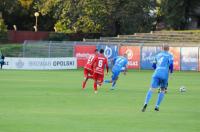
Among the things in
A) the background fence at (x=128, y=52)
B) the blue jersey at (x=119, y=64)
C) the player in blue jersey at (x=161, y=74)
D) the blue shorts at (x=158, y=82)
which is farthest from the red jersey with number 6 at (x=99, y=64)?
the background fence at (x=128, y=52)

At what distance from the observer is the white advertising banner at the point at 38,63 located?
53000 millimetres

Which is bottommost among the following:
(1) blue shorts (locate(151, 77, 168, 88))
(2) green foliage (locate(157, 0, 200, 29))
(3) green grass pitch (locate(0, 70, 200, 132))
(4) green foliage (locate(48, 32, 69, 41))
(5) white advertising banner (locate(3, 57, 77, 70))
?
(3) green grass pitch (locate(0, 70, 200, 132))

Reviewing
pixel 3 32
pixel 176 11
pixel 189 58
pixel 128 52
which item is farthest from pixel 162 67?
pixel 176 11

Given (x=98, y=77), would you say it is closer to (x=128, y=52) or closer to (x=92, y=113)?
(x=92, y=113)

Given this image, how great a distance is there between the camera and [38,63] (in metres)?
53.7

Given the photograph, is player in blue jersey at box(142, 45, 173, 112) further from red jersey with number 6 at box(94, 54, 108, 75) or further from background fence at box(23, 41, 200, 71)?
background fence at box(23, 41, 200, 71)

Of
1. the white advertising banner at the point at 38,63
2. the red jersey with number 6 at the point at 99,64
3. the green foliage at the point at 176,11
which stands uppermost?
the green foliage at the point at 176,11

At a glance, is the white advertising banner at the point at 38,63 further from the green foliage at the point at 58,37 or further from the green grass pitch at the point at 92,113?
the green foliage at the point at 58,37

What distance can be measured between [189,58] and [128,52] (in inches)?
223

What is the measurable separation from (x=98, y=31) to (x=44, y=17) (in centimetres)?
1529

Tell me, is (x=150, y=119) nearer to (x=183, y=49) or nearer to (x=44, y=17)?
(x=183, y=49)

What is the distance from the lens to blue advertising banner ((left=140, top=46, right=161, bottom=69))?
190ft

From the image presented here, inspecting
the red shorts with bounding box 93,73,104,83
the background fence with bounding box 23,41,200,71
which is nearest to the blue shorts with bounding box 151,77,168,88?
the red shorts with bounding box 93,73,104,83

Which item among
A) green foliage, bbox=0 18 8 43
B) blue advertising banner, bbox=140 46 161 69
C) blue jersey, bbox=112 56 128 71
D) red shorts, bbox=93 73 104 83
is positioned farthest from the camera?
green foliage, bbox=0 18 8 43
